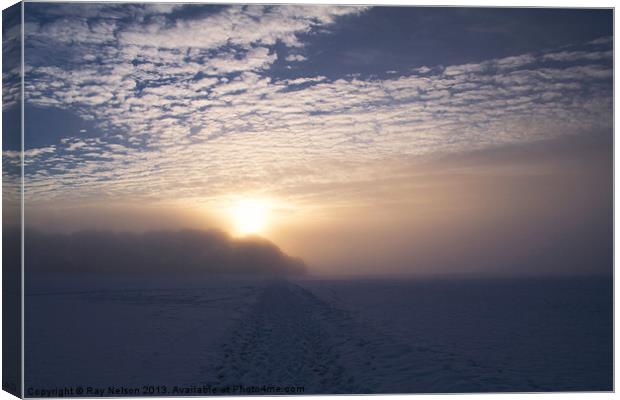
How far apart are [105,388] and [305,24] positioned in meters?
5.12

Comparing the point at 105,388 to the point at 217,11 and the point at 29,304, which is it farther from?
the point at 217,11

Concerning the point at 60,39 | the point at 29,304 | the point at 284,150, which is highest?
the point at 60,39

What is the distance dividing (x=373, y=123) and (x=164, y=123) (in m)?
2.94

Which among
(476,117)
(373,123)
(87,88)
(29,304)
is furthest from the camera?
(373,123)

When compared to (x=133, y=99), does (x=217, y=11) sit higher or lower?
higher

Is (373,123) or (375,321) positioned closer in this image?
(373,123)

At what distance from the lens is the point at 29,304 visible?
6176mm

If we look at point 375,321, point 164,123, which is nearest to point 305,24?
point 164,123

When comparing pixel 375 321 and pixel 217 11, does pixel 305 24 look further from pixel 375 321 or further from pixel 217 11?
pixel 375 321

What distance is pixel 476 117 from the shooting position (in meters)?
7.22

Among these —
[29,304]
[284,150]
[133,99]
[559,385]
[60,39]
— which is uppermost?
[60,39]

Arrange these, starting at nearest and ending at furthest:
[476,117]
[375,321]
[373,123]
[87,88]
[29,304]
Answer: [29,304], [87,88], [476,117], [373,123], [375,321]

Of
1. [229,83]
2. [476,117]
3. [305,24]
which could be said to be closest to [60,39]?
[229,83]

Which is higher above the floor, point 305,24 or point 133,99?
point 305,24
